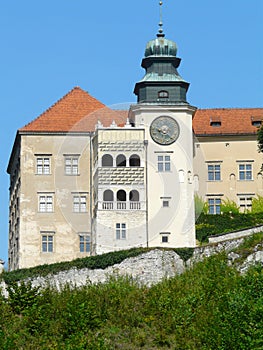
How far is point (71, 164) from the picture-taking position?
203 ft

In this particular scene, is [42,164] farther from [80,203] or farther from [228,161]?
[228,161]

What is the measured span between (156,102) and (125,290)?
1806 centimetres

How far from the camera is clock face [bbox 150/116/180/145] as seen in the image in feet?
198

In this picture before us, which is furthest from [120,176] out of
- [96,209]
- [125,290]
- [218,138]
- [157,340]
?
[157,340]

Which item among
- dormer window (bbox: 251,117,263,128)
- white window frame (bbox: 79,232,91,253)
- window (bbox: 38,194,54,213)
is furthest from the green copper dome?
white window frame (bbox: 79,232,91,253)

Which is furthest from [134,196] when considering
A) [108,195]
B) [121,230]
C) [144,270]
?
[144,270]

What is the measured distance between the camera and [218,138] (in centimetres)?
6625

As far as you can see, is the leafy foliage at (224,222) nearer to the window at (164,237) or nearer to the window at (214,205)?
the window at (214,205)

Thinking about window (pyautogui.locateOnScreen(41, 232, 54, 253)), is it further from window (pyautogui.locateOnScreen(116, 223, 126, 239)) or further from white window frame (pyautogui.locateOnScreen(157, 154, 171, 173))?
white window frame (pyautogui.locateOnScreen(157, 154, 171, 173))

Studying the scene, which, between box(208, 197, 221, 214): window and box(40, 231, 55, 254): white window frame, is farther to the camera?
box(208, 197, 221, 214): window

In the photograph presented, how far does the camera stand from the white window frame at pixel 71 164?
61.7 metres

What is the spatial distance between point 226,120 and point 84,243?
12592 millimetres

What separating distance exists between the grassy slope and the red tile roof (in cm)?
1715

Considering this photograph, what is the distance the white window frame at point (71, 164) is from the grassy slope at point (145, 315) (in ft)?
52.2
